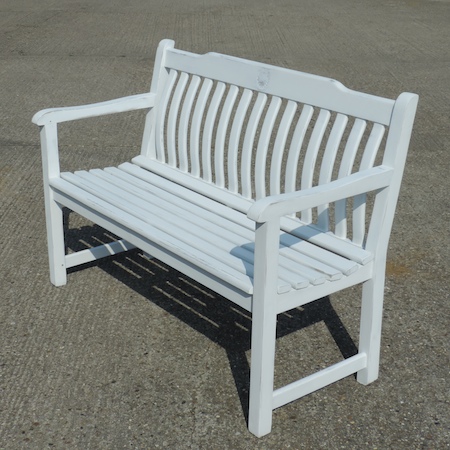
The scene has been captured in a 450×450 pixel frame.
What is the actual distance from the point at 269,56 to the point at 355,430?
713cm

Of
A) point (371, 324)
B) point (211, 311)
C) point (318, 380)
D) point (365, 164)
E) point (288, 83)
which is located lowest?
point (211, 311)

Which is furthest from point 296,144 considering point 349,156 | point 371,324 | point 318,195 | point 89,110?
point 89,110

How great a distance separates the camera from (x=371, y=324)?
3.38 metres

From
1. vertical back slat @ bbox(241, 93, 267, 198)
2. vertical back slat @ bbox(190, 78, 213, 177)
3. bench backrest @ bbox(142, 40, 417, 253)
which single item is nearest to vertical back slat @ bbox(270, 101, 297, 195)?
bench backrest @ bbox(142, 40, 417, 253)

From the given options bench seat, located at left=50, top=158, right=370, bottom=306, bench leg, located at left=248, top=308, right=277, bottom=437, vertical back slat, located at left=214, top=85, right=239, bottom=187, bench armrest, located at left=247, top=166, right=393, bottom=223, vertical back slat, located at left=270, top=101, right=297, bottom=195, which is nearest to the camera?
bench armrest, located at left=247, top=166, right=393, bottom=223

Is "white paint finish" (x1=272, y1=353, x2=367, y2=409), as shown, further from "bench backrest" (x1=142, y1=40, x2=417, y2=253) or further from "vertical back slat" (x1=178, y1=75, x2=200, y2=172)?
"vertical back slat" (x1=178, y1=75, x2=200, y2=172)

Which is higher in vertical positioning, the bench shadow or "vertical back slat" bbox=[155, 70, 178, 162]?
"vertical back slat" bbox=[155, 70, 178, 162]

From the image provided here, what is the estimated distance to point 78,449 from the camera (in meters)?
3.05

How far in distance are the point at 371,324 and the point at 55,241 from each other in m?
1.66

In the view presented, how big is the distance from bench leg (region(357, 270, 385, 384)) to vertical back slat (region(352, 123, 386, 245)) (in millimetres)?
179

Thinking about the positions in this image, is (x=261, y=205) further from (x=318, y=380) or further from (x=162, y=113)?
(x=162, y=113)

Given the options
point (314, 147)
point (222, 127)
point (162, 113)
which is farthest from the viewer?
point (162, 113)

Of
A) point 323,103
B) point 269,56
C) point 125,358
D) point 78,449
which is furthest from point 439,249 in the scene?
point 269,56

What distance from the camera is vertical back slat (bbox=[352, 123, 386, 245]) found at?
10.6ft
